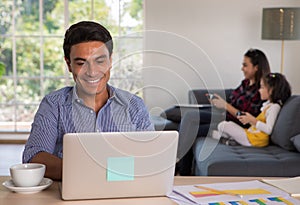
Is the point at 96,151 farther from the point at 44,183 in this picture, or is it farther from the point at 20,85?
the point at 20,85

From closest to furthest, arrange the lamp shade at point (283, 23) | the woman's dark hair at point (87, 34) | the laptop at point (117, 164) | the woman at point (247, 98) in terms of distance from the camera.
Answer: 1. the laptop at point (117, 164)
2. the woman's dark hair at point (87, 34)
3. the woman at point (247, 98)
4. the lamp shade at point (283, 23)

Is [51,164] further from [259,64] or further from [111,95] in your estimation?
[259,64]

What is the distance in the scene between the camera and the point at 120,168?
1707 mm

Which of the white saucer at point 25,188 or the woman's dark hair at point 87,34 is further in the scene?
the woman's dark hair at point 87,34

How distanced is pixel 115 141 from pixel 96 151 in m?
0.07

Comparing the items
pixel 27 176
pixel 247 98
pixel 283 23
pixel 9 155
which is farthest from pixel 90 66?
pixel 9 155

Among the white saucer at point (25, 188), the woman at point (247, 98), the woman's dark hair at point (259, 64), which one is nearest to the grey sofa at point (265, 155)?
the woman at point (247, 98)

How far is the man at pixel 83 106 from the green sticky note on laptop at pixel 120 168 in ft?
1.09

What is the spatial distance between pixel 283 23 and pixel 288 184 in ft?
12.0

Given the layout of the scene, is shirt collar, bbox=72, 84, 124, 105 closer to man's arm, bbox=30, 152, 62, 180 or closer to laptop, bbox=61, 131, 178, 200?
man's arm, bbox=30, 152, 62, 180

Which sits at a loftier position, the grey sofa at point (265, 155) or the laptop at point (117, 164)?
the laptop at point (117, 164)

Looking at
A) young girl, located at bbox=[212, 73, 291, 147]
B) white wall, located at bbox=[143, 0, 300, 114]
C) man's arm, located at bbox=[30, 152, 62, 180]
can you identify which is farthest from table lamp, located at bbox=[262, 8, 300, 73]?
man's arm, located at bbox=[30, 152, 62, 180]

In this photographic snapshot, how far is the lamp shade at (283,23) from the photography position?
17.6 feet

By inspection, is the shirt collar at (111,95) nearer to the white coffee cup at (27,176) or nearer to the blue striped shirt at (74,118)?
the blue striped shirt at (74,118)
